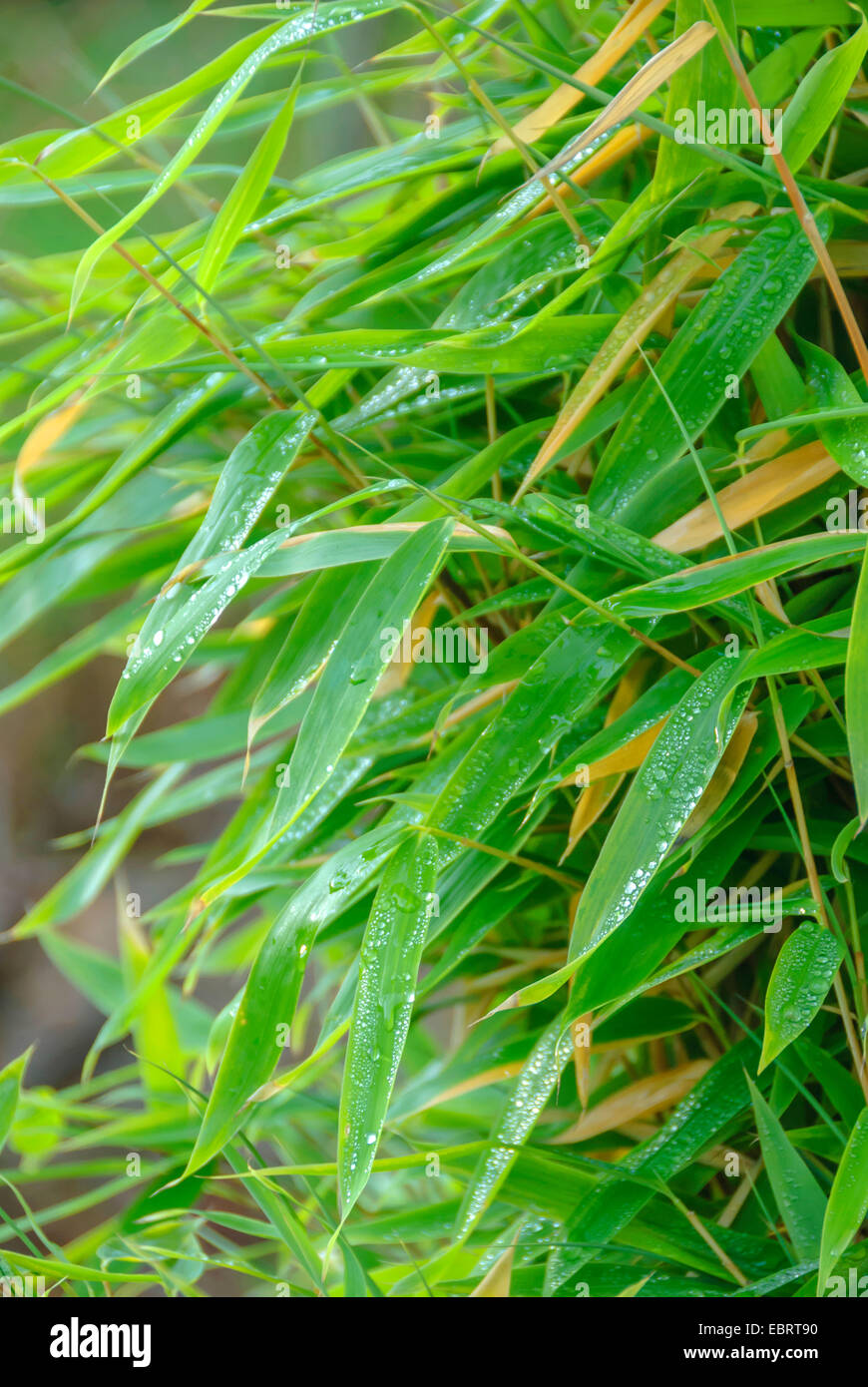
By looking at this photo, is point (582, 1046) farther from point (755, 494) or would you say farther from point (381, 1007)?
point (755, 494)

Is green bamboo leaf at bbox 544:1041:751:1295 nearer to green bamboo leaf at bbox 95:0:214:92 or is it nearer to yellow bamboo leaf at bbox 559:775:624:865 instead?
yellow bamboo leaf at bbox 559:775:624:865

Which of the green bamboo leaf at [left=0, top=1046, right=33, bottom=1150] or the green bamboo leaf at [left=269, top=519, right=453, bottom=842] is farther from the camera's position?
the green bamboo leaf at [left=0, top=1046, right=33, bottom=1150]

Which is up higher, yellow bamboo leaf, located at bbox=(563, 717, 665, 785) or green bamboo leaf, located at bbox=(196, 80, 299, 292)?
green bamboo leaf, located at bbox=(196, 80, 299, 292)

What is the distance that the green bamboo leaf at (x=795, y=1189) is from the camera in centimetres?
36

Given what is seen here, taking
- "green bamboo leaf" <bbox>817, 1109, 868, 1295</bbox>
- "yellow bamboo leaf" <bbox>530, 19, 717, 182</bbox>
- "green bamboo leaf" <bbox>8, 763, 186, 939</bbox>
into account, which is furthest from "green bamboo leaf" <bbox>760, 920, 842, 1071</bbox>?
"green bamboo leaf" <bbox>8, 763, 186, 939</bbox>

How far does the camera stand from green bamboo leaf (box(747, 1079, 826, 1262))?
0.36 meters

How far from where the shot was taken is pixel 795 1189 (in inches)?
14.4

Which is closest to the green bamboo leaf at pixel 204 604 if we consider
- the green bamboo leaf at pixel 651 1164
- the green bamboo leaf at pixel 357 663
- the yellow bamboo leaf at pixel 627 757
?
the green bamboo leaf at pixel 357 663

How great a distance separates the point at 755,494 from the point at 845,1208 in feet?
0.78

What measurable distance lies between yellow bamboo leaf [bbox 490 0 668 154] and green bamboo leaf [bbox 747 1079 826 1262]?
360mm

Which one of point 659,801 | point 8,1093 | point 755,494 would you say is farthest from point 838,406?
point 8,1093

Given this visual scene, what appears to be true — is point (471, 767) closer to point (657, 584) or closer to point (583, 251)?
point (657, 584)
